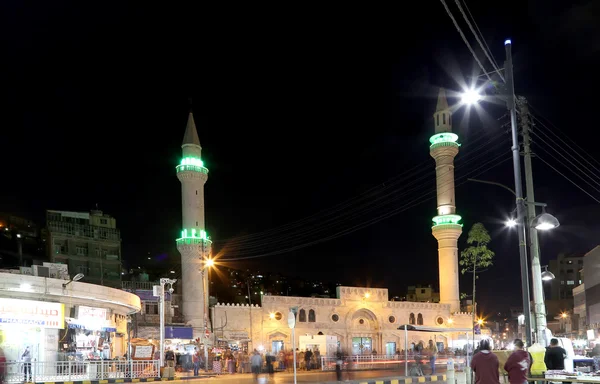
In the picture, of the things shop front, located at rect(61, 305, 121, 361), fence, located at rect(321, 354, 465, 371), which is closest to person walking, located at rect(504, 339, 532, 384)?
shop front, located at rect(61, 305, 121, 361)

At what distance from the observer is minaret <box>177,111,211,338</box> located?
49406 mm

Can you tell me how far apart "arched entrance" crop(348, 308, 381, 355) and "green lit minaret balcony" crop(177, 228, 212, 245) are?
14.9 m

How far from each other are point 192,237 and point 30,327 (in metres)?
28.1

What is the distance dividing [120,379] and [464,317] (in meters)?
45.9

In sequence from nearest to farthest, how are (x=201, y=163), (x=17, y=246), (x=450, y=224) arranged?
(x=201, y=163) < (x=450, y=224) < (x=17, y=246)

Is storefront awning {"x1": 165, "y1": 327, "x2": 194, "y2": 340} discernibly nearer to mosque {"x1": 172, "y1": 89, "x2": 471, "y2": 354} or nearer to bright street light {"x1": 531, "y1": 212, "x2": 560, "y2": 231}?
mosque {"x1": 172, "y1": 89, "x2": 471, "y2": 354}

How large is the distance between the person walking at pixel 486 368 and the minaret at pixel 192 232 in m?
40.1

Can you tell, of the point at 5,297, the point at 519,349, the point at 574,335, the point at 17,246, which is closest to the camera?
the point at 519,349

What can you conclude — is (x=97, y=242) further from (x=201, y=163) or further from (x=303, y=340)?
(x=303, y=340)

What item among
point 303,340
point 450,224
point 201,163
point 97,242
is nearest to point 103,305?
point 303,340

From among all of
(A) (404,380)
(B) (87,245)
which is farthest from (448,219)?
(A) (404,380)

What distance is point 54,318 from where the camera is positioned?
23734mm

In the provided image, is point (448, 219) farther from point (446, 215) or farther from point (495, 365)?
point (495, 365)

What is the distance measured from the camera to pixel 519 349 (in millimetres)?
10930
